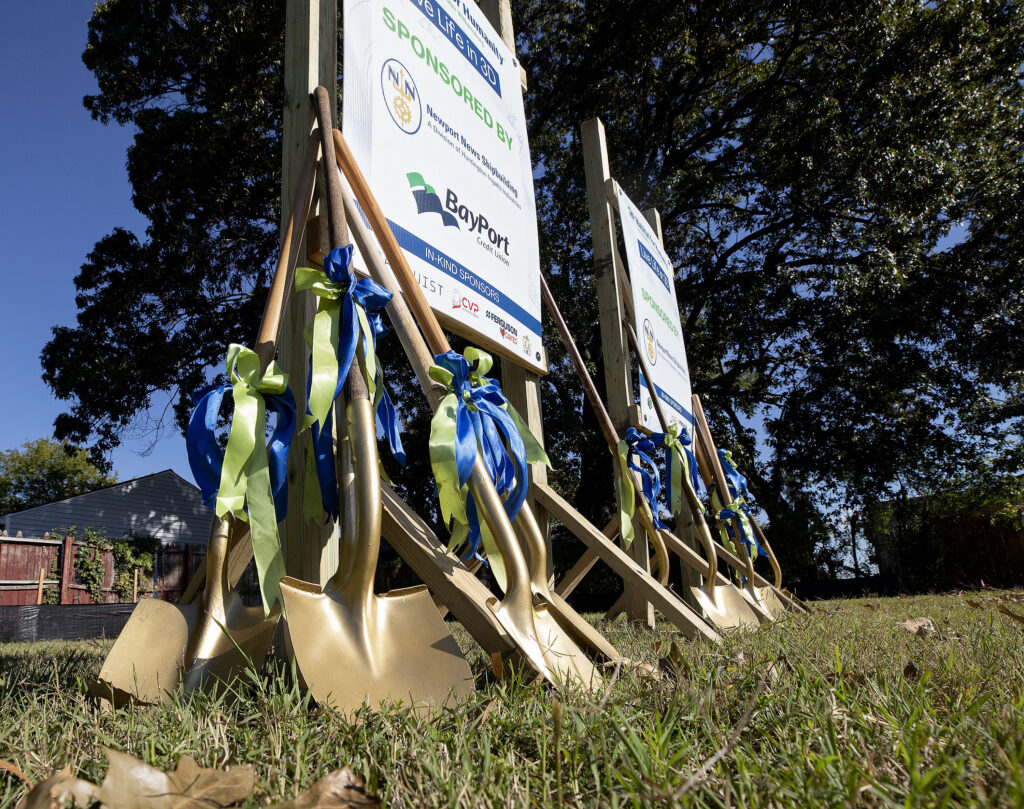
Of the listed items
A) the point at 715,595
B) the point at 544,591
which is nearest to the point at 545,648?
the point at 544,591

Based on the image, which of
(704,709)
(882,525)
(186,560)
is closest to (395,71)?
(704,709)

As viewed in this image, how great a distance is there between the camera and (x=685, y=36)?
10.5 meters

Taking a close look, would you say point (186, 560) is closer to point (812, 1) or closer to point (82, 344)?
point (82, 344)

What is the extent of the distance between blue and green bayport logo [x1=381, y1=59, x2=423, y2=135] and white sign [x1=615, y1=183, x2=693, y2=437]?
6.46 ft

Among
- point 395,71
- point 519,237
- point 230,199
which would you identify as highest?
point 230,199

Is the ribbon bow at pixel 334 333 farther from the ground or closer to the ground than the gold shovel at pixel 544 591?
farther from the ground

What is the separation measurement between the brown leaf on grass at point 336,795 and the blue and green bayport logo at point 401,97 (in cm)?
182

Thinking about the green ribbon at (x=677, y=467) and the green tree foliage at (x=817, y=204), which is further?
the green tree foliage at (x=817, y=204)

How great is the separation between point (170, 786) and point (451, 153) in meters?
2.10

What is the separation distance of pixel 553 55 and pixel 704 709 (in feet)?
40.7

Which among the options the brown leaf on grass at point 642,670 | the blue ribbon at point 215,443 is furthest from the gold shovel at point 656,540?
the blue ribbon at point 215,443

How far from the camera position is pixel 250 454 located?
117 cm

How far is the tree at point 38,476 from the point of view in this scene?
34031 mm

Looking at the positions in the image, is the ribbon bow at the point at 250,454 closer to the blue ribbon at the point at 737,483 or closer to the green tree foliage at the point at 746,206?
the blue ribbon at the point at 737,483
